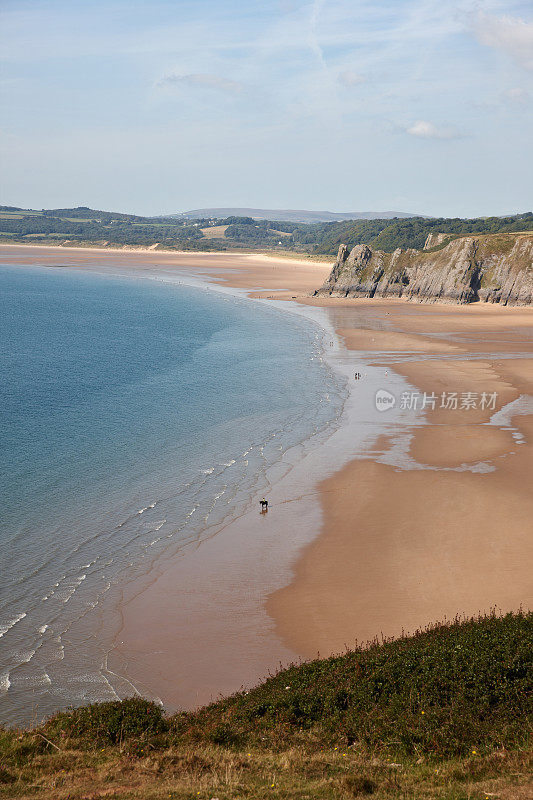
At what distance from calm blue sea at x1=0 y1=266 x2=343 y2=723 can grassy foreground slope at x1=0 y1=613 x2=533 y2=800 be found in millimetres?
4292

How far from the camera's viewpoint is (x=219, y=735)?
13383 mm

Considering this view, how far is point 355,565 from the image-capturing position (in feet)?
81.7

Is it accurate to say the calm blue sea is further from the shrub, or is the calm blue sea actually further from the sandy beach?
the shrub

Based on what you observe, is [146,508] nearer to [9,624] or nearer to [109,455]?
[109,455]

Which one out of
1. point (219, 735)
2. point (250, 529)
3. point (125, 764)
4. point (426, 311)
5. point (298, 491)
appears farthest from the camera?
point (426, 311)

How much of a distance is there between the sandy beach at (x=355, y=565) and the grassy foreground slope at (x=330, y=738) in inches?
148

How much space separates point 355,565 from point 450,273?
95849mm

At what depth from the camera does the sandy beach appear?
19750mm

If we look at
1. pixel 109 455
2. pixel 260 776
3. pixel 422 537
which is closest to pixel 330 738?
pixel 260 776

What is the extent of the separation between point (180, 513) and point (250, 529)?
3.66m

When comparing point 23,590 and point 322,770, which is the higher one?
point 322,770

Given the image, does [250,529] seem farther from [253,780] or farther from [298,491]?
[253,780]

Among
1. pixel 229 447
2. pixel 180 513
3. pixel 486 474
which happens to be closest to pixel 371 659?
pixel 180 513

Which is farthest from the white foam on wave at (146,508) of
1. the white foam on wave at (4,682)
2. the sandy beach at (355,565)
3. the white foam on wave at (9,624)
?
the white foam on wave at (4,682)
